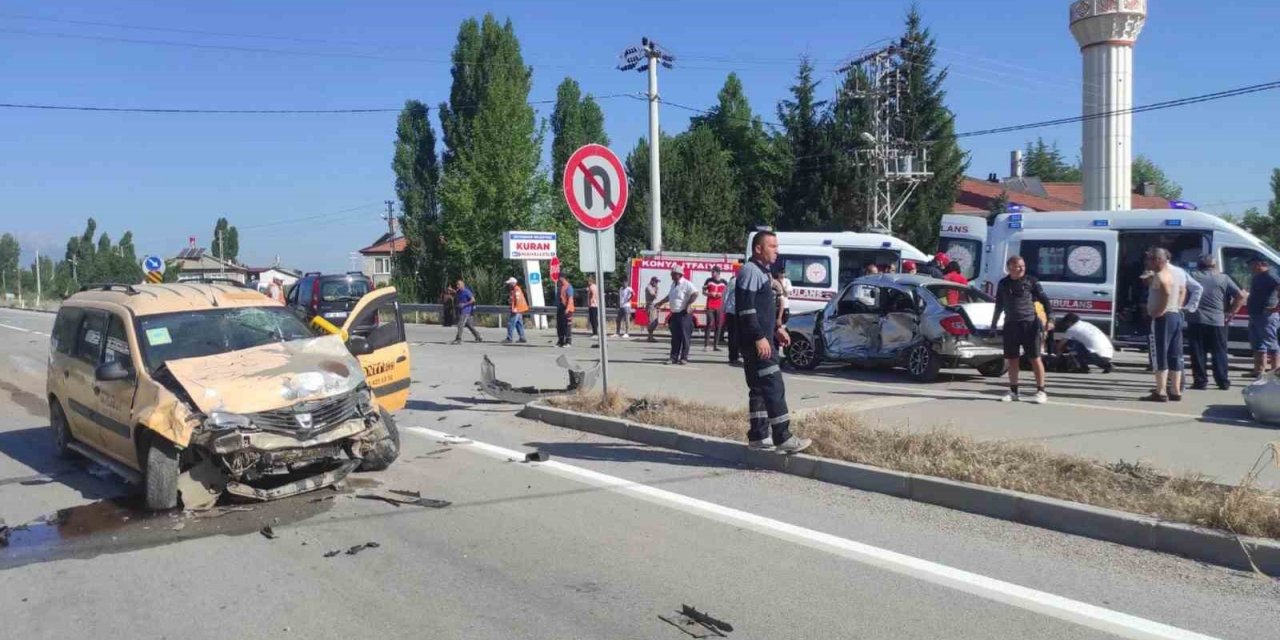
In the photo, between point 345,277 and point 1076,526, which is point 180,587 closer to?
point 1076,526

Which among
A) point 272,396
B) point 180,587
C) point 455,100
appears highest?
point 455,100

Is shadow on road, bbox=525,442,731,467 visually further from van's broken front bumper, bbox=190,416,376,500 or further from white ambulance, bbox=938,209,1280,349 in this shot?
white ambulance, bbox=938,209,1280,349

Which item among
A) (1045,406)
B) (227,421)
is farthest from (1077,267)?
(227,421)

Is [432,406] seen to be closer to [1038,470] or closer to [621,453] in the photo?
[621,453]

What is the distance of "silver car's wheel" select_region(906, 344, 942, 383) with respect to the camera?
42.2 ft

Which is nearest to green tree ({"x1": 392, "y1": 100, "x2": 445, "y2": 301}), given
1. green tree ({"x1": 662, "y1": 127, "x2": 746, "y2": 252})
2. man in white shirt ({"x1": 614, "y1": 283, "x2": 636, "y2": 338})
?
green tree ({"x1": 662, "y1": 127, "x2": 746, "y2": 252})

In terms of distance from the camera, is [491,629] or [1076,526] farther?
[1076,526]

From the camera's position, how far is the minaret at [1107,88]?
36812 mm

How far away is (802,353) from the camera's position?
1498 centimetres

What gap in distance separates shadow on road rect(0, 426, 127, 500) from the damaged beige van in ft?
0.70

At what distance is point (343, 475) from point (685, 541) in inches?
109

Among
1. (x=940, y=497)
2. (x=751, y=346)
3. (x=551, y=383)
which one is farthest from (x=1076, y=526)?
(x=551, y=383)

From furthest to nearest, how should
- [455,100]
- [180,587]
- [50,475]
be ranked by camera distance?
[455,100] → [50,475] → [180,587]

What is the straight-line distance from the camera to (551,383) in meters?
14.1
